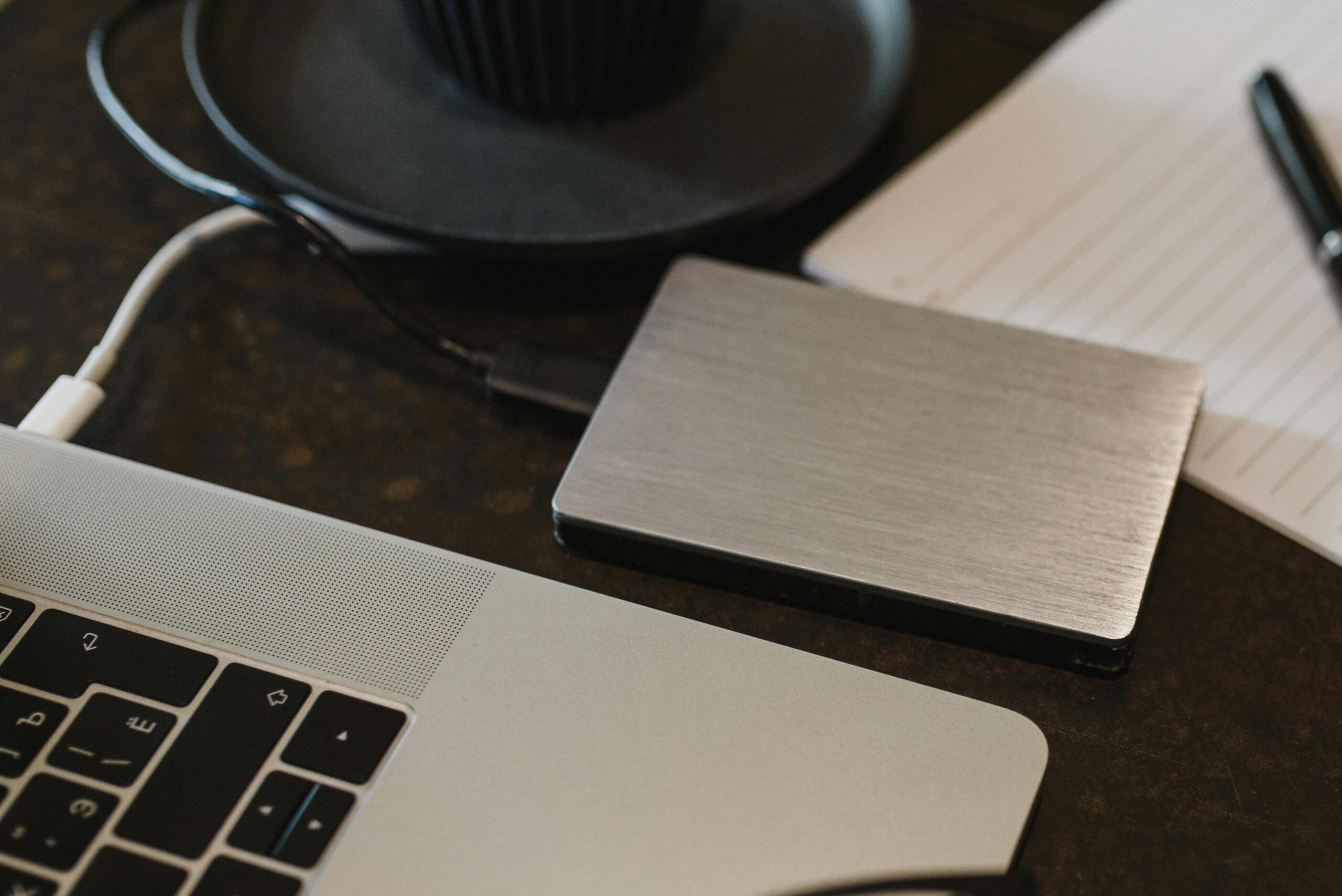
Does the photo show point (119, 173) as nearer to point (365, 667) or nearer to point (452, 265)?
point (452, 265)

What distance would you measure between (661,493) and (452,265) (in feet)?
0.53

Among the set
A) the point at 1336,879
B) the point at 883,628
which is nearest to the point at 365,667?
the point at 883,628

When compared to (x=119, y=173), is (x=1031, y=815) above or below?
above

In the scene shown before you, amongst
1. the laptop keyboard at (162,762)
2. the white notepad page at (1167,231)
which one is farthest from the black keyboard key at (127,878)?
the white notepad page at (1167,231)

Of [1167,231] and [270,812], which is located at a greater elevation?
[1167,231]

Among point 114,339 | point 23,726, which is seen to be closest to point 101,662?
point 23,726

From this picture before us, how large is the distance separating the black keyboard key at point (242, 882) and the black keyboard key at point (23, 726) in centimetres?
6

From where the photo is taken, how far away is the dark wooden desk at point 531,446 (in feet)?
1.04

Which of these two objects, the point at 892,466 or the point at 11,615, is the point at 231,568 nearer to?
the point at 11,615

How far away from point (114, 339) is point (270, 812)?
0.21 metres

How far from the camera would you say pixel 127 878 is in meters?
0.28

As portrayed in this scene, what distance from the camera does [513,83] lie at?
44 centimetres

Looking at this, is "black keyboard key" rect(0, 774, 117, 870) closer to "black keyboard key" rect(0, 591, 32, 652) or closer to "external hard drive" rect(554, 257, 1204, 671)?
"black keyboard key" rect(0, 591, 32, 652)

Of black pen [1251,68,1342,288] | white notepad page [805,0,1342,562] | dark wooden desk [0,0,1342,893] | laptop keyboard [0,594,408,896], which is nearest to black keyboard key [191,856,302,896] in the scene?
laptop keyboard [0,594,408,896]
